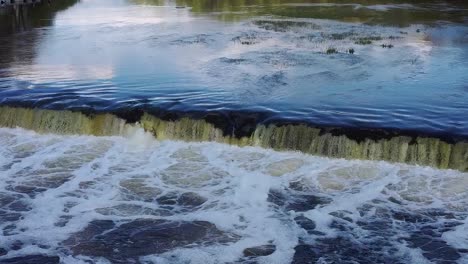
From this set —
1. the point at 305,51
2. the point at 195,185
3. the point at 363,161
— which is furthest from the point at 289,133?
the point at 305,51

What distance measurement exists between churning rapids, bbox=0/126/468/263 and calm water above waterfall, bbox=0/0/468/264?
4 centimetres

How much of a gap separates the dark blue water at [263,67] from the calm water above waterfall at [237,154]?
0.12 m

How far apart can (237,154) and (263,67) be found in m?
8.18

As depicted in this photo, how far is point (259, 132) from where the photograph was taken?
1522cm

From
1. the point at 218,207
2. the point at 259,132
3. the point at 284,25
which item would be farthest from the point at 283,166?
the point at 284,25

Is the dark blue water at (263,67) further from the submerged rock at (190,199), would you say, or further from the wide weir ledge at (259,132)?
the submerged rock at (190,199)

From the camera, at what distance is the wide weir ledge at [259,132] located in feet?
44.8

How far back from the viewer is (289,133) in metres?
14.9

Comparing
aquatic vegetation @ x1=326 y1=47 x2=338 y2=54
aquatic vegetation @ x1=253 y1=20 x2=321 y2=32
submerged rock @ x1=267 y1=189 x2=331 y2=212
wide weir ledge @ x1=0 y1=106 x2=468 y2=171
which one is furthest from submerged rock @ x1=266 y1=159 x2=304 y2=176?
aquatic vegetation @ x1=253 y1=20 x2=321 y2=32

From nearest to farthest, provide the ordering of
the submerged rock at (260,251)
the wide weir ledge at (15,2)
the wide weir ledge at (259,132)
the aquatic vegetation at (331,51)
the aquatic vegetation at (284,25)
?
the submerged rock at (260,251) < the wide weir ledge at (259,132) < the aquatic vegetation at (331,51) < the aquatic vegetation at (284,25) < the wide weir ledge at (15,2)

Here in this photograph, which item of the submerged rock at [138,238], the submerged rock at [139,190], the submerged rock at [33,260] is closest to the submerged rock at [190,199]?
the submerged rock at [139,190]

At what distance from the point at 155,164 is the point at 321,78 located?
8.41m

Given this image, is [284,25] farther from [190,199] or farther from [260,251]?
[260,251]

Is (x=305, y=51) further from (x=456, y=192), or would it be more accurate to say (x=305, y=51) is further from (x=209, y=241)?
(x=209, y=241)
